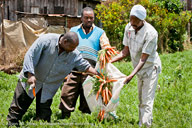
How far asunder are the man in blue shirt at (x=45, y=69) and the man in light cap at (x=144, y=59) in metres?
0.79

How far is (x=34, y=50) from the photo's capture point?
3873mm

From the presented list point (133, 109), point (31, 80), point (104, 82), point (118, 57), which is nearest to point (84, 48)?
point (118, 57)

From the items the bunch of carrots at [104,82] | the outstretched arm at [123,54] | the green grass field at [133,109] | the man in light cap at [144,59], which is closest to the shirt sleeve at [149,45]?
the man in light cap at [144,59]

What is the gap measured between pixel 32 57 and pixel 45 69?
0.42 m

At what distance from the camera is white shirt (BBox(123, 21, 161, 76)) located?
4.00 metres

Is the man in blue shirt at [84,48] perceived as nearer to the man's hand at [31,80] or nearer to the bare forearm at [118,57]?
the bare forearm at [118,57]

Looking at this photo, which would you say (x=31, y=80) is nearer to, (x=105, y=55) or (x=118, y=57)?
(x=105, y=55)

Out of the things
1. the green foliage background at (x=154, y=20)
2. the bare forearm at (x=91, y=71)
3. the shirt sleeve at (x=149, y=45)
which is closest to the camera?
the shirt sleeve at (x=149, y=45)

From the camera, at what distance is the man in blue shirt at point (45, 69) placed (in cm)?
387

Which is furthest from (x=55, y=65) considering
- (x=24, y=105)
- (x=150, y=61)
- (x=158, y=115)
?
(x=158, y=115)

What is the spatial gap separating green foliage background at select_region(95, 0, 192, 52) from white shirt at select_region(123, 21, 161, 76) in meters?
9.73

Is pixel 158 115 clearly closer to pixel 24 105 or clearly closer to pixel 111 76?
A: pixel 111 76

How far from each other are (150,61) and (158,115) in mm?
1359

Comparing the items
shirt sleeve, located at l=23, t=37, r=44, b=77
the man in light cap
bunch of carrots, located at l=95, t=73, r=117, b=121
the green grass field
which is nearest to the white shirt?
the man in light cap
